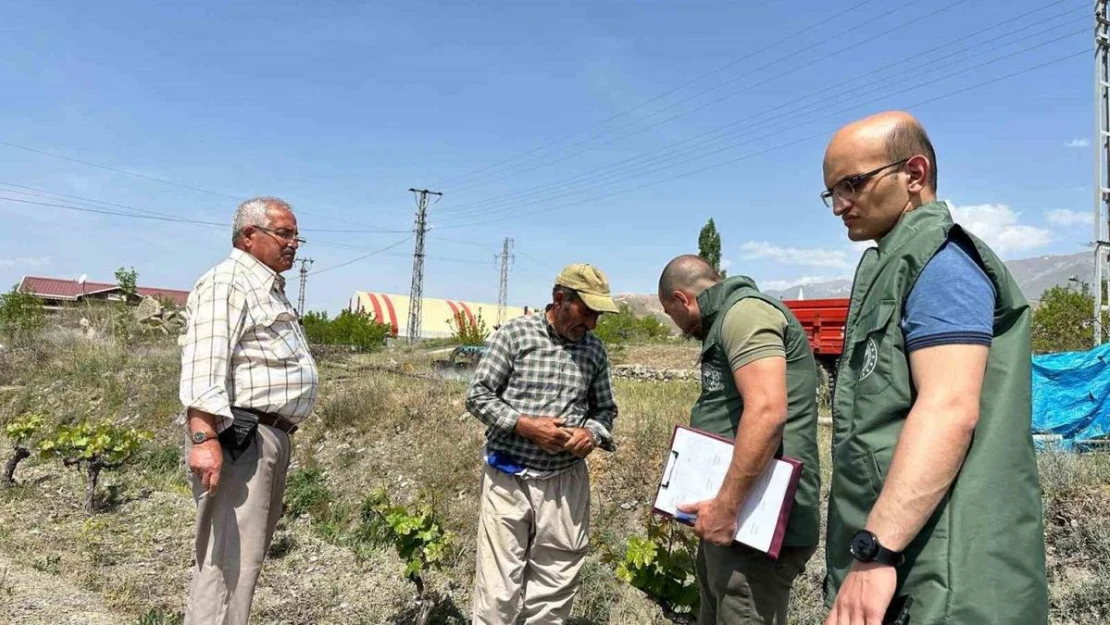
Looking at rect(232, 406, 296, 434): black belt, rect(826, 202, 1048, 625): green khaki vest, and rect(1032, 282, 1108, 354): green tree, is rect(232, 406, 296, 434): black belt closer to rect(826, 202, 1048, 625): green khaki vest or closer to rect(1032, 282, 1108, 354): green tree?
rect(826, 202, 1048, 625): green khaki vest

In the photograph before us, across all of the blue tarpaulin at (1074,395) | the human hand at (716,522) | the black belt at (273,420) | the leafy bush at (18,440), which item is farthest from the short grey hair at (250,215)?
the blue tarpaulin at (1074,395)

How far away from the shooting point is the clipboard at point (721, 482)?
211cm

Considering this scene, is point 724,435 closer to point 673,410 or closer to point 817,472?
point 817,472

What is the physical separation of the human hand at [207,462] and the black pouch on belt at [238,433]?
0.26 ft

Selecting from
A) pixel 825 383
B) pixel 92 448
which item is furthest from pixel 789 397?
pixel 825 383

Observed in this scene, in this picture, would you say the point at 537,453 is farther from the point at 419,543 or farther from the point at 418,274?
the point at 418,274

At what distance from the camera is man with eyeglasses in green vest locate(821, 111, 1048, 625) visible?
1294mm

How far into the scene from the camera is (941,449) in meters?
1.28

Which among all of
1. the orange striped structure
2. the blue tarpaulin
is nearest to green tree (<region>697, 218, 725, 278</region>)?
the orange striped structure

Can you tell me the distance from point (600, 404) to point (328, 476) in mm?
4589

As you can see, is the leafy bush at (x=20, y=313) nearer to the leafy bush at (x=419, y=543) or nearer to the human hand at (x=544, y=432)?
the leafy bush at (x=419, y=543)

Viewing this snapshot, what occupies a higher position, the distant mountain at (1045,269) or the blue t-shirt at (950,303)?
the distant mountain at (1045,269)

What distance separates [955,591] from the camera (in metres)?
1.30

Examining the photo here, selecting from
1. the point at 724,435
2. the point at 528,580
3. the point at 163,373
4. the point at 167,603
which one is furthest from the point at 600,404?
the point at 163,373
